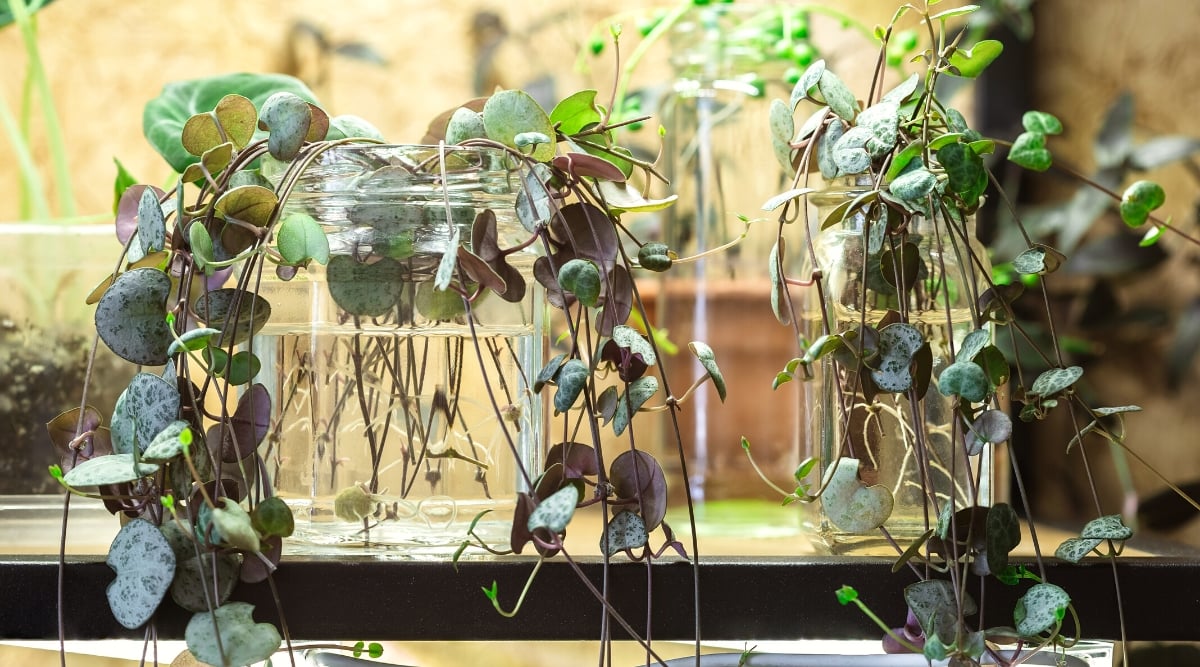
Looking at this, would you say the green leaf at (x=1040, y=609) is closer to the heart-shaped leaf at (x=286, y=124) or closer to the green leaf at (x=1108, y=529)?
the green leaf at (x=1108, y=529)

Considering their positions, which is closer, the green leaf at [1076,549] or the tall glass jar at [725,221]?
the green leaf at [1076,549]

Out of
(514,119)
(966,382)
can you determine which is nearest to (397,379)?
(514,119)

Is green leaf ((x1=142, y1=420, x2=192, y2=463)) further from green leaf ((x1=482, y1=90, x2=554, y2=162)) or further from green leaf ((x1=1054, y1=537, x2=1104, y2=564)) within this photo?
green leaf ((x1=1054, y1=537, x2=1104, y2=564))

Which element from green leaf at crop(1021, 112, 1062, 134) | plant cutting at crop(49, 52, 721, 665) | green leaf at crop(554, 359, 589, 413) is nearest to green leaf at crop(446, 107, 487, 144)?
plant cutting at crop(49, 52, 721, 665)

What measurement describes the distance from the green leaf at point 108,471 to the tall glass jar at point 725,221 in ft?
1.32

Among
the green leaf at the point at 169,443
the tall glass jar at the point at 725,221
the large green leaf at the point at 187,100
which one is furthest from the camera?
the tall glass jar at the point at 725,221

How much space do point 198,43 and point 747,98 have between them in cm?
63

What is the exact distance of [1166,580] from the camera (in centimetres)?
40

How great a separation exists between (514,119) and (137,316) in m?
0.15

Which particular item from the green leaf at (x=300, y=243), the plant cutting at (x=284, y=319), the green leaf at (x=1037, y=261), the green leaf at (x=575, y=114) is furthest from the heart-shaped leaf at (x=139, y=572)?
the green leaf at (x=1037, y=261)

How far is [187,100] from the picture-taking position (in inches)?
21.7

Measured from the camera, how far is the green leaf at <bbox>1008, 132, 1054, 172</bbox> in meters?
0.39

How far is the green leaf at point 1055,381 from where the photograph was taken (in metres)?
0.37

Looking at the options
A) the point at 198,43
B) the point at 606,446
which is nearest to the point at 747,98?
the point at 606,446
